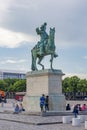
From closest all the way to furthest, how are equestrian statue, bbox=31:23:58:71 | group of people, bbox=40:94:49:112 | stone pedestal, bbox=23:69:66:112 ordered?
group of people, bbox=40:94:49:112
stone pedestal, bbox=23:69:66:112
equestrian statue, bbox=31:23:58:71

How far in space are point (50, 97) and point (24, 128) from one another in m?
13.0

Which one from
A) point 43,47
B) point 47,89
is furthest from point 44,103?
point 43,47

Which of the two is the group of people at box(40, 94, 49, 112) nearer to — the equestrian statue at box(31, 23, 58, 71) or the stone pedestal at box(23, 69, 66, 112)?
the stone pedestal at box(23, 69, 66, 112)

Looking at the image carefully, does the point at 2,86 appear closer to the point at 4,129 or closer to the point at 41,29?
the point at 41,29

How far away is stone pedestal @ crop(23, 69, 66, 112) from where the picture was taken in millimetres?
37366

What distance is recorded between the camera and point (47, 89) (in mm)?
37469

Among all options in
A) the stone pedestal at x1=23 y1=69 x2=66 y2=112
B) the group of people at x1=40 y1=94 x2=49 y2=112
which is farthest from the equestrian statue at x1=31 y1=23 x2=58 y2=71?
the group of people at x1=40 y1=94 x2=49 y2=112

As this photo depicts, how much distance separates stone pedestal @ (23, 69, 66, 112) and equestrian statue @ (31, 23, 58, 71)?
0.98 m

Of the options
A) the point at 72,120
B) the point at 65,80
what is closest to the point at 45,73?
the point at 72,120

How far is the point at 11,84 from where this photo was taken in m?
165

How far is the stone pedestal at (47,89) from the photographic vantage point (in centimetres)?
3737

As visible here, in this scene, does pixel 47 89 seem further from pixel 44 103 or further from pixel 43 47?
pixel 43 47

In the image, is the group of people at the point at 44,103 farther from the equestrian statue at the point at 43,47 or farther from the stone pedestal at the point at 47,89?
the equestrian statue at the point at 43,47

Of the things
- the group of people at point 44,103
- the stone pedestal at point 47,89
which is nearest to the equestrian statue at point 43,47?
the stone pedestal at point 47,89
